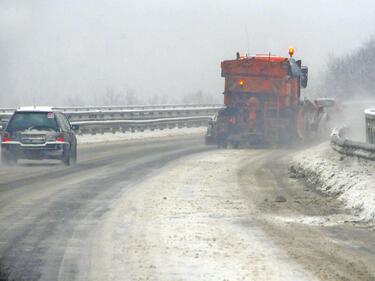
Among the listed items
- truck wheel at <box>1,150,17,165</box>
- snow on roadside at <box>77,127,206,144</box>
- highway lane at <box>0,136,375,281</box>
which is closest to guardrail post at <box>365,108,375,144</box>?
highway lane at <box>0,136,375,281</box>

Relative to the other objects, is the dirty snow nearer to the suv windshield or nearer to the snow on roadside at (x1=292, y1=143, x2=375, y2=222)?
the snow on roadside at (x1=292, y1=143, x2=375, y2=222)

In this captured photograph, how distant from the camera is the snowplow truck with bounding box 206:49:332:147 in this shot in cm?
2816

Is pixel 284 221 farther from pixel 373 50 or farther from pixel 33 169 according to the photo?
pixel 373 50

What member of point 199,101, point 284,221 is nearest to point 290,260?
point 284,221

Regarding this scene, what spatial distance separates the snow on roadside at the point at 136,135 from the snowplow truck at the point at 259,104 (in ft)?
21.5

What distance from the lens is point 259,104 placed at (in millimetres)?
28234

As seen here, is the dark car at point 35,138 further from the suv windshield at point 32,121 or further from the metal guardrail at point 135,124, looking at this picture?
the metal guardrail at point 135,124

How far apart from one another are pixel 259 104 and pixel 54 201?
51.5 ft

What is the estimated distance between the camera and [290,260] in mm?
8273

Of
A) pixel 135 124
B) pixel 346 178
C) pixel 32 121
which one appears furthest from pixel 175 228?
pixel 135 124

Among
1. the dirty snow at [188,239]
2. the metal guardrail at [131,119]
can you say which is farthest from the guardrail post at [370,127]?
the metal guardrail at [131,119]

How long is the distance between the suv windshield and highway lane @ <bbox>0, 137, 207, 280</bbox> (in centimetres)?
93

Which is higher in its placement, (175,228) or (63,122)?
(63,122)

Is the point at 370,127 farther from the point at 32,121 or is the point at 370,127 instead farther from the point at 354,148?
the point at 32,121
